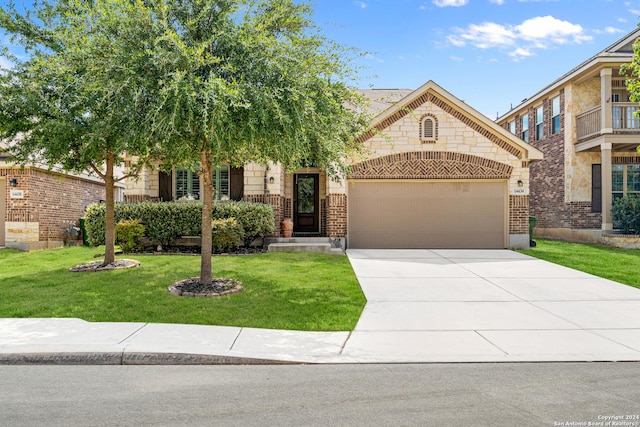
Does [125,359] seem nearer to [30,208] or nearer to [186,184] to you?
[186,184]

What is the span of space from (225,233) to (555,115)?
15.6 metres

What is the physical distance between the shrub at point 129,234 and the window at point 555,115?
57.2 ft

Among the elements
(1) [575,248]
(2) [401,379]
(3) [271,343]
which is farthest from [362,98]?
(1) [575,248]

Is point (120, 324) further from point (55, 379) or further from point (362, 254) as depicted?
point (362, 254)

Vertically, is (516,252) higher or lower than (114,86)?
lower

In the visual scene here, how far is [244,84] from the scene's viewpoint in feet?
21.9

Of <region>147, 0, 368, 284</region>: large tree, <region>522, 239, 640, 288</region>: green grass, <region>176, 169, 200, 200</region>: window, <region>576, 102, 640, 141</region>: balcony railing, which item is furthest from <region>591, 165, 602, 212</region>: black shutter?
<region>176, 169, 200, 200</region>: window

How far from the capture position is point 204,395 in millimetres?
3855

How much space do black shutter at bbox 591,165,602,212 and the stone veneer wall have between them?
1931cm

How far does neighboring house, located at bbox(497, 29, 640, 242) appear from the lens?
16031mm

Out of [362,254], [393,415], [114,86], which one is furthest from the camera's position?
[362,254]

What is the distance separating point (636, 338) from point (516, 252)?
8.61m

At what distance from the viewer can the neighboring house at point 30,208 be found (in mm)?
14125

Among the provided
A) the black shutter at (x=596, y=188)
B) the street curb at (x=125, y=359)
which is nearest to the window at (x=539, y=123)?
the black shutter at (x=596, y=188)
